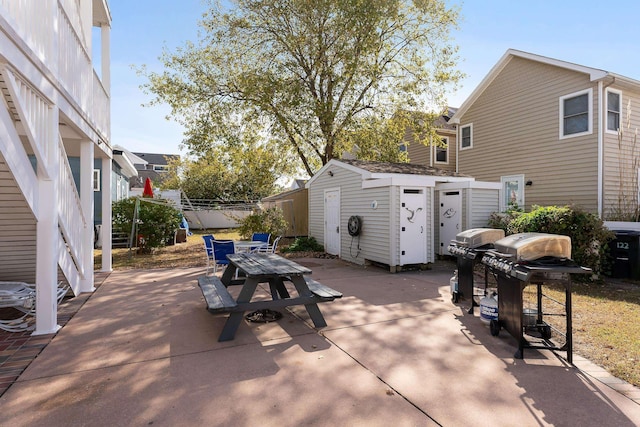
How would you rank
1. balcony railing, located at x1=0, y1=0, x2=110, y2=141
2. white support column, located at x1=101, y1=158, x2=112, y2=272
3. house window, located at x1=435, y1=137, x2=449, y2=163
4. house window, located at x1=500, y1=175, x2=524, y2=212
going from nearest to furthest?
balcony railing, located at x1=0, y1=0, x2=110, y2=141, white support column, located at x1=101, y1=158, x2=112, y2=272, house window, located at x1=500, y1=175, x2=524, y2=212, house window, located at x1=435, y1=137, x2=449, y2=163

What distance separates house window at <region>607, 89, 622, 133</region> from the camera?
10.4 m

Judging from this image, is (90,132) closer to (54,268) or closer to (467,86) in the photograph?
(54,268)

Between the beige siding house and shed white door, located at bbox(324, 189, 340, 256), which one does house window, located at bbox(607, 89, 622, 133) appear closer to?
the beige siding house

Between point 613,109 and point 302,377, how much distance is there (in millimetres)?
12416

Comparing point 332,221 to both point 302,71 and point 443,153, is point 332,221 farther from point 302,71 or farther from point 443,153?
point 443,153

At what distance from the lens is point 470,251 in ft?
16.5

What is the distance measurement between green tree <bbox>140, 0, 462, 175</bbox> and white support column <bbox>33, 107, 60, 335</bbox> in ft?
31.2

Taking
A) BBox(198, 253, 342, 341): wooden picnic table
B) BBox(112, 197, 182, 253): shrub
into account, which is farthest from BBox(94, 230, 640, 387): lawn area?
BBox(198, 253, 342, 341): wooden picnic table

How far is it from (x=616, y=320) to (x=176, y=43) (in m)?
15.6

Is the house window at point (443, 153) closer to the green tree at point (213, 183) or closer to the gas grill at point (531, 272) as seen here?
the green tree at point (213, 183)

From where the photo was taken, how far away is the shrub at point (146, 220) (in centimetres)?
1105

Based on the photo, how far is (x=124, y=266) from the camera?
8891 millimetres

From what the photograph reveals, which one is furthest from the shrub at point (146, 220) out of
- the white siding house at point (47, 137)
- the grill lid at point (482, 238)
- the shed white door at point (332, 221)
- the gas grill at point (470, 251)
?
the grill lid at point (482, 238)

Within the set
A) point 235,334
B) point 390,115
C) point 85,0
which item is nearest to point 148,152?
point 390,115
